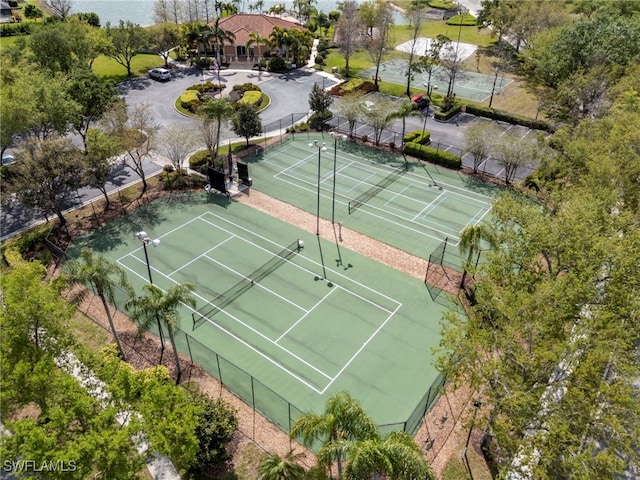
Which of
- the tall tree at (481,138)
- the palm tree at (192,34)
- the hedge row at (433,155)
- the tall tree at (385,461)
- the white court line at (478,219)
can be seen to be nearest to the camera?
the tall tree at (385,461)

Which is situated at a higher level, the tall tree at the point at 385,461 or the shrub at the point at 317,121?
the tall tree at the point at 385,461

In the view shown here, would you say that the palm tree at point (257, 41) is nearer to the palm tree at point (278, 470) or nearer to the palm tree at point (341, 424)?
the palm tree at point (341, 424)

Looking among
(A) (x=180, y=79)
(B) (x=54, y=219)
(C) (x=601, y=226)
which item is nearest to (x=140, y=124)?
(B) (x=54, y=219)

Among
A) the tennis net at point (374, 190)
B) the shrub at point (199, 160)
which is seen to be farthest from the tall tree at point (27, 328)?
the shrub at point (199, 160)

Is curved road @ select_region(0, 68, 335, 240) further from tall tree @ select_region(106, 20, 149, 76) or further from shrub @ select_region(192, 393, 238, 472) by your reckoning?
shrub @ select_region(192, 393, 238, 472)

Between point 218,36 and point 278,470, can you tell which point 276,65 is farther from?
point 278,470
